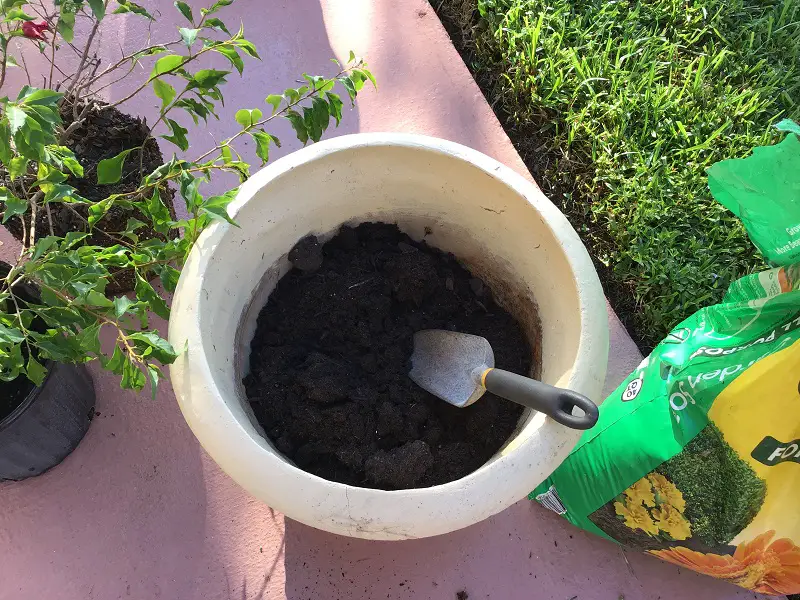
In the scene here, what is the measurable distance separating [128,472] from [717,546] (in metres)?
1.12

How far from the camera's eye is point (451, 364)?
999mm

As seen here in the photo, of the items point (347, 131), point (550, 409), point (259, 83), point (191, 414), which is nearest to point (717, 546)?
point (550, 409)

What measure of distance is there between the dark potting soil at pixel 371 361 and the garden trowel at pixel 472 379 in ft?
0.10

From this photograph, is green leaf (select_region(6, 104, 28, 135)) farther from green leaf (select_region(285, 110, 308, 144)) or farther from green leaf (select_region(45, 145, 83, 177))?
green leaf (select_region(285, 110, 308, 144))

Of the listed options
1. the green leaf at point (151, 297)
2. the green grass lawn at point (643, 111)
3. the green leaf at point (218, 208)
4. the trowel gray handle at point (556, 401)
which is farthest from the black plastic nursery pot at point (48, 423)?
the green grass lawn at point (643, 111)

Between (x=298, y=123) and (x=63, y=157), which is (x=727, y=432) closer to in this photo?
(x=298, y=123)

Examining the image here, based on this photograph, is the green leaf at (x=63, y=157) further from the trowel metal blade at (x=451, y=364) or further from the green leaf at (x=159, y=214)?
the trowel metal blade at (x=451, y=364)

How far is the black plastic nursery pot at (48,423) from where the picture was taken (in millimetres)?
1104

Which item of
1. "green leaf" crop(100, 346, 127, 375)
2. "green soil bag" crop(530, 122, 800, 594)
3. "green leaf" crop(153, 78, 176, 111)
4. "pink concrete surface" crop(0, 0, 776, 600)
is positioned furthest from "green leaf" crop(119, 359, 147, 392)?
"green soil bag" crop(530, 122, 800, 594)

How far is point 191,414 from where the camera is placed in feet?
2.64

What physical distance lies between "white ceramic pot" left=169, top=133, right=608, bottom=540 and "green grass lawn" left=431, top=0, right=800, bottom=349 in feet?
2.04

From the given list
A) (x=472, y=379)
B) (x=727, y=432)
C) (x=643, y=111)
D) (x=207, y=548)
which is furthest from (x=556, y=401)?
(x=643, y=111)

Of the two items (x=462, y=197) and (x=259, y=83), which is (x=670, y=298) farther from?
(x=259, y=83)

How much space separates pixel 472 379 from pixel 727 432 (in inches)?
18.5
